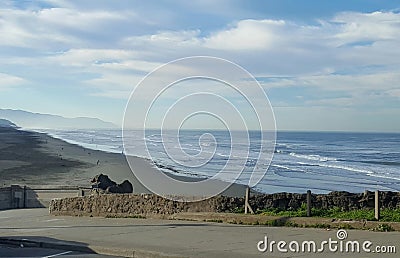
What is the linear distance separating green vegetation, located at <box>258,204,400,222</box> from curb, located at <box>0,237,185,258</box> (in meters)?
4.80

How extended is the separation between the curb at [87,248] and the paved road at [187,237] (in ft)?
0.08

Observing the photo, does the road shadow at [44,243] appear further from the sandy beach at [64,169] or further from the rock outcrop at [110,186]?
the sandy beach at [64,169]

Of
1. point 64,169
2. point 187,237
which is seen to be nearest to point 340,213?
point 187,237

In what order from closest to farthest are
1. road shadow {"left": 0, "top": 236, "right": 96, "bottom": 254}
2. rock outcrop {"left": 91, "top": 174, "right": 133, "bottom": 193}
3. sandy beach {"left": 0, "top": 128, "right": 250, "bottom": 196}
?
1. road shadow {"left": 0, "top": 236, "right": 96, "bottom": 254}
2. rock outcrop {"left": 91, "top": 174, "right": 133, "bottom": 193}
3. sandy beach {"left": 0, "top": 128, "right": 250, "bottom": 196}

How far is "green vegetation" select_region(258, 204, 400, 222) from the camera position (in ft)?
→ 46.9

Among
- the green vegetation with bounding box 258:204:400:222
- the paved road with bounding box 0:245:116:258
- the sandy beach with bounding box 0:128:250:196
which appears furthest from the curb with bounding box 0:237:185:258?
the sandy beach with bounding box 0:128:250:196

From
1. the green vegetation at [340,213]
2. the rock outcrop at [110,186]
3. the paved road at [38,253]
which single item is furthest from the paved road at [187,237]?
the rock outcrop at [110,186]

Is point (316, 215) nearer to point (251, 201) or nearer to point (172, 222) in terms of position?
point (251, 201)

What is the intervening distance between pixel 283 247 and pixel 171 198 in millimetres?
6563

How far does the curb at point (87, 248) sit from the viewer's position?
12103mm

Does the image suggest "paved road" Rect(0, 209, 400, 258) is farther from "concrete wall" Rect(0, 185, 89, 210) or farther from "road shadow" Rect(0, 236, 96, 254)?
"concrete wall" Rect(0, 185, 89, 210)

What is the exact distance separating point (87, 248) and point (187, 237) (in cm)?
232

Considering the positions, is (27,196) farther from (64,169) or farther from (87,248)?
(64,169)

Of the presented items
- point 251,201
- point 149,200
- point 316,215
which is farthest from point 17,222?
point 316,215
